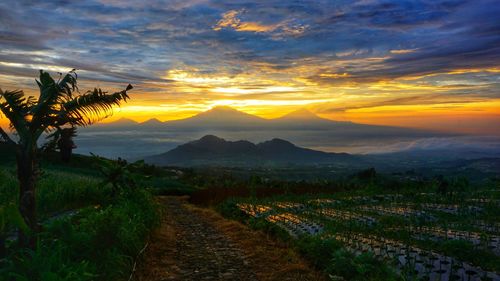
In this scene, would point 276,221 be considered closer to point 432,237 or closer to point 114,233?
point 432,237

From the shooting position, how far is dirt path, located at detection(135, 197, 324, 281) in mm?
10336

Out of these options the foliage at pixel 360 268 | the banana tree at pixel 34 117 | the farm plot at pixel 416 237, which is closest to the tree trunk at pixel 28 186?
the banana tree at pixel 34 117

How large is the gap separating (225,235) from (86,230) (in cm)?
727

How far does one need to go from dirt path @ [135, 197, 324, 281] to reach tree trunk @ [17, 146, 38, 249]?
104 inches

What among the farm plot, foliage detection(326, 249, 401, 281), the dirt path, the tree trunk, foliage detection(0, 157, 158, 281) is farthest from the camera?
the dirt path

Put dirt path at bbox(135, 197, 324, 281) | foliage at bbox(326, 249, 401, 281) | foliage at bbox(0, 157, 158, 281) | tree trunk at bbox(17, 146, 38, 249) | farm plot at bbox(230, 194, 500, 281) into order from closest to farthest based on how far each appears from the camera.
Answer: foliage at bbox(0, 157, 158, 281) < foliage at bbox(326, 249, 401, 281) < farm plot at bbox(230, 194, 500, 281) < tree trunk at bbox(17, 146, 38, 249) < dirt path at bbox(135, 197, 324, 281)

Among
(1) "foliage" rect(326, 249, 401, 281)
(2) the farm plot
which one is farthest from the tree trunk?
(2) the farm plot

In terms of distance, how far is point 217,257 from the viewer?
1231 cm

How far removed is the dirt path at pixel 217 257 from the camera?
10336 mm

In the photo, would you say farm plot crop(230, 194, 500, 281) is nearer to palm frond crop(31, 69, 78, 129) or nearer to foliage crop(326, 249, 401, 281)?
foliage crop(326, 249, 401, 281)

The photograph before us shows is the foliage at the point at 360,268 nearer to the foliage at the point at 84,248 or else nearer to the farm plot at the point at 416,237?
the farm plot at the point at 416,237

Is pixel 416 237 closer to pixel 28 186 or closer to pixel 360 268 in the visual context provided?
pixel 360 268

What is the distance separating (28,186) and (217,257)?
572 centimetres

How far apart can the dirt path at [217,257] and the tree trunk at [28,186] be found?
8.68 feet
